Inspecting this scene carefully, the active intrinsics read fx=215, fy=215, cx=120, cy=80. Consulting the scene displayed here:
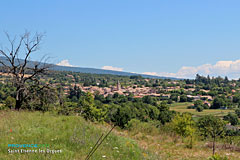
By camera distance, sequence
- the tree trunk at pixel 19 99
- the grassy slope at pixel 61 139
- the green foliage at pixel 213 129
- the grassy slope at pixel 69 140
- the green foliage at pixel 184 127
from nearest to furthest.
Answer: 1. the grassy slope at pixel 61 139
2. the grassy slope at pixel 69 140
3. the tree trunk at pixel 19 99
4. the green foliage at pixel 213 129
5. the green foliage at pixel 184 127

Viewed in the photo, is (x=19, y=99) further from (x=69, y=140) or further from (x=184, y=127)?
(x=184, y=127)

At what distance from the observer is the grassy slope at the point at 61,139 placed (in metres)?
5.20

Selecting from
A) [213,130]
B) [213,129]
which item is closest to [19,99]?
[213,130]

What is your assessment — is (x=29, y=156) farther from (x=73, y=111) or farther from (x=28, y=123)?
(x=73, y=111)

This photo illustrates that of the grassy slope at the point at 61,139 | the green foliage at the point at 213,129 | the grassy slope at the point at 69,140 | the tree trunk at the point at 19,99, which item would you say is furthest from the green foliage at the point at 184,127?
the tree trunk at the point at 19,99

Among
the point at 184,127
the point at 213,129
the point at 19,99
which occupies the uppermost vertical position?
the point at 19,99

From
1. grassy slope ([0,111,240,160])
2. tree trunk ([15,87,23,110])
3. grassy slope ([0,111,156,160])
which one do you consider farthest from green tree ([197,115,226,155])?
tree trunk ([15,87,23,110])

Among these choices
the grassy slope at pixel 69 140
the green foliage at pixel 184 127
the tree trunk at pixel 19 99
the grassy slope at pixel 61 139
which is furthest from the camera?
the green foliage at pixel 184 127

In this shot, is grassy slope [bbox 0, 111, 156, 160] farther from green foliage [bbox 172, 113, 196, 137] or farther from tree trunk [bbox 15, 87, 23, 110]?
green foliage [bbox 172, 113, 196, 137]

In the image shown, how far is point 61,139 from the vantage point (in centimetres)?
628

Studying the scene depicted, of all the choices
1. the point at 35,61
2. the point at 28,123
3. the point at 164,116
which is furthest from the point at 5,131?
the point at 164,116

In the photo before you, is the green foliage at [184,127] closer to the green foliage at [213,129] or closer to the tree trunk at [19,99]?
the green foliage at [213,129]

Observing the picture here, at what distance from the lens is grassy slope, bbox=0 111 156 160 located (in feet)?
17.1

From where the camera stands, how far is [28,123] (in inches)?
307
